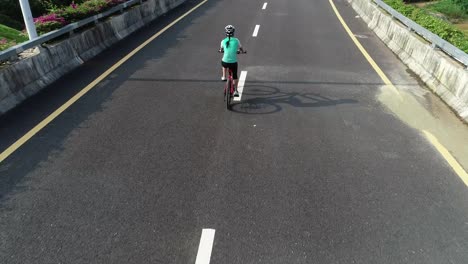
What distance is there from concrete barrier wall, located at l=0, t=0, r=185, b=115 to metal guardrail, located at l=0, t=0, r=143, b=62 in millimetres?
236

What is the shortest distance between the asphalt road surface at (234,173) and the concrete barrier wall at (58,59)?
36 centimetres

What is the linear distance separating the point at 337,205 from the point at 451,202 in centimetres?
174

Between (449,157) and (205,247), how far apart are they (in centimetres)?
486

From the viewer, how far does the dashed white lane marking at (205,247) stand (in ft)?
14.7

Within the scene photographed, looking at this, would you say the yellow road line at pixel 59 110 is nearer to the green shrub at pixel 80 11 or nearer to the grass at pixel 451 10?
the green shrub at pixel 80 11

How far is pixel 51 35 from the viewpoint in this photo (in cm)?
1049

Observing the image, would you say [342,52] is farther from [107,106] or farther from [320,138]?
[107,106]

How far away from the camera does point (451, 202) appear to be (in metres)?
5.61

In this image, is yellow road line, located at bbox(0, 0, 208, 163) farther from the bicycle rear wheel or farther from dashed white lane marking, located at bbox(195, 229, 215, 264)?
dashed white lane marking, located at bbox(195, 229, 215, 264)

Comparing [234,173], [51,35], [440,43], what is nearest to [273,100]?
[234,173]

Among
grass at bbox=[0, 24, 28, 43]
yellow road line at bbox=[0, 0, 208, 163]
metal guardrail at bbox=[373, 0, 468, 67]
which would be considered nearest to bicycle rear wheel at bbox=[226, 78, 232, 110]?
yellow road line at bbox=[0, 0, 208, 163]

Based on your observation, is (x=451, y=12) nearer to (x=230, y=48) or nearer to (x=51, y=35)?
(x=230, y=48)

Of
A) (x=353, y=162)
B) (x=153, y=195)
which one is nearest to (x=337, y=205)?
(x=353, y=162)

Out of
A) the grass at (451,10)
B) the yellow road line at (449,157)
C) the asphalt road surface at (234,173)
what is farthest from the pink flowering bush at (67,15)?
the grass at (451,10)
